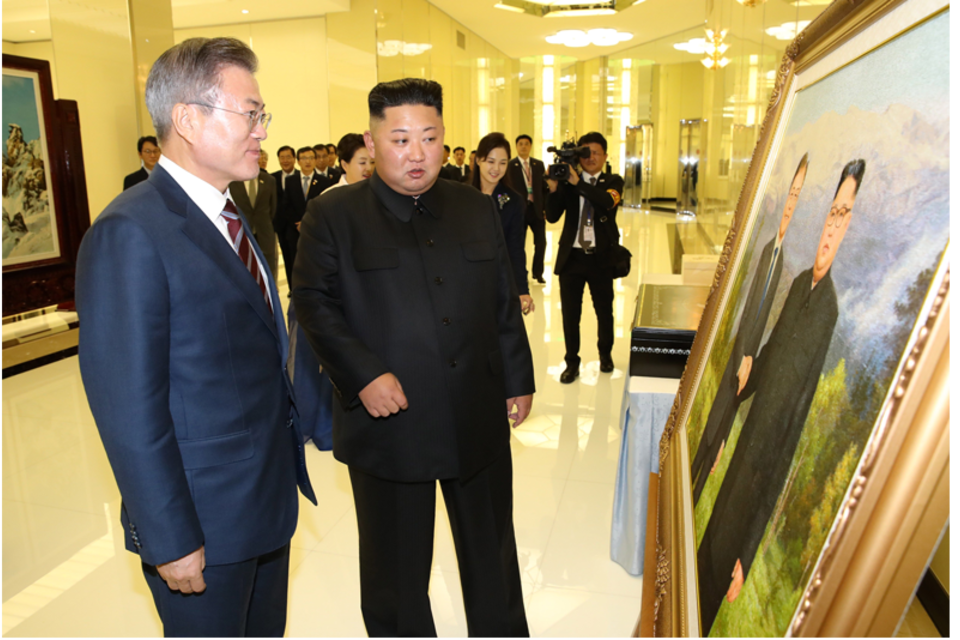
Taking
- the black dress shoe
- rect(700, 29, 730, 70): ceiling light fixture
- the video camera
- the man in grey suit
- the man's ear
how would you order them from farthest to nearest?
1. rect(700, 29, 730, 70): ceiling light fixture
2. the man in grey suit
3. the black dress shoe
4. the video camera
5. the man's ear

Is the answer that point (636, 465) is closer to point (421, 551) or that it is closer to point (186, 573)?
point (421, 551)

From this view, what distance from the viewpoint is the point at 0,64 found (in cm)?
607

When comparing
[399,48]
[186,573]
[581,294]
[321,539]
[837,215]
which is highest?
[399,48]

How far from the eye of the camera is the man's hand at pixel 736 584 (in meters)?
0.79

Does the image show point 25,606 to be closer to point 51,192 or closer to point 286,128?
point 51,192

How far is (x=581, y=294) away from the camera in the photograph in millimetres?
5121

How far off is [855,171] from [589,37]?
770 inches

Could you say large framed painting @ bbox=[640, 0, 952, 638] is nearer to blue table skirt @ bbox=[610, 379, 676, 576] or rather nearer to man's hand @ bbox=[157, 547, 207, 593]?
man's hand @ bbox=[157, 547, 207, 593]

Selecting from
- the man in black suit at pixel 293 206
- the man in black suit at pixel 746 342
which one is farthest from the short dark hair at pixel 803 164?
the man in black suit at pixel 293 206

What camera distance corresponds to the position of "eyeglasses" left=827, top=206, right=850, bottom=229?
0.84m

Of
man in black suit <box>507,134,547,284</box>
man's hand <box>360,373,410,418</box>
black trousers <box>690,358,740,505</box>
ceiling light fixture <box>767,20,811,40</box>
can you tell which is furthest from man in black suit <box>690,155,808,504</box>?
man in black suit <box>507,134,547,284</box>

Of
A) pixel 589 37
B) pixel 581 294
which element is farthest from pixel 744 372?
pixel 589 37

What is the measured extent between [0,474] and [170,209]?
3404 mm

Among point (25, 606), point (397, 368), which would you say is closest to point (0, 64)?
point (25, 606)
